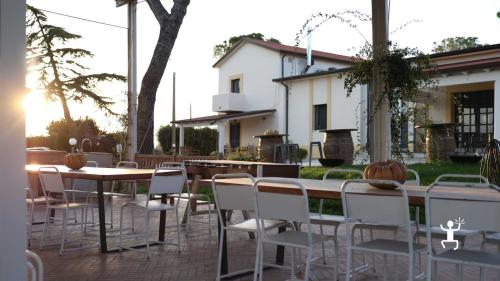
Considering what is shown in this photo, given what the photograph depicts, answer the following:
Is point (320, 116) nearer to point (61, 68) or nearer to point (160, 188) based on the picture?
point (61, 68)

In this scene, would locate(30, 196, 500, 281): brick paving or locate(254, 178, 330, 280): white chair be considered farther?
locate(30, 196, 500, 281): brick paving

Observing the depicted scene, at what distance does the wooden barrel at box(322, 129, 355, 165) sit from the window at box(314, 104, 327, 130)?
848 centimetres

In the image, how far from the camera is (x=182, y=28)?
45.9 ft

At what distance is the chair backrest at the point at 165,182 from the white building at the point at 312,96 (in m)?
8.90

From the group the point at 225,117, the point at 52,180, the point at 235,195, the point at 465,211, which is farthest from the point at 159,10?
the point at 465,211

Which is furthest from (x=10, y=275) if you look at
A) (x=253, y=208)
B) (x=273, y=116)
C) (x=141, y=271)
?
(x=273, y=116)

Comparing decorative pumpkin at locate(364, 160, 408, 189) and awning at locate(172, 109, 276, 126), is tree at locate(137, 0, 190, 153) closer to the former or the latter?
decorative pumpkin at locate(364, 160, 408, 189)

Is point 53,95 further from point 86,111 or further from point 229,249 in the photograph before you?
point 229,249

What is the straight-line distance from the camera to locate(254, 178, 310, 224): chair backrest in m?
3.16

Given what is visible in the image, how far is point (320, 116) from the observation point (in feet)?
72.5

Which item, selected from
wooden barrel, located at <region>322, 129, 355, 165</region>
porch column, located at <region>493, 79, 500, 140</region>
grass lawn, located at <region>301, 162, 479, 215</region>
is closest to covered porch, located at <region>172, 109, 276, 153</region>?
wooden barrel, located at <region>322, 129, 355, 165</region>

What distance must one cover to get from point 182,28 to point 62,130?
673 cm

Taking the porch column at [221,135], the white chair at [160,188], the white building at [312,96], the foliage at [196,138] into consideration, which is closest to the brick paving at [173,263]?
the white chair at [160,188]

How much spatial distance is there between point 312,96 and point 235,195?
61.0 feet
